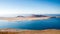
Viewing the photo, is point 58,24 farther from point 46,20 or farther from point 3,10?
point 3,10

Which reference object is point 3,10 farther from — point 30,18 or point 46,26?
point 46,26

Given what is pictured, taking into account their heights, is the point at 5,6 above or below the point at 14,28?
above

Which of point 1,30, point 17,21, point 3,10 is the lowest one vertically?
point 1,30

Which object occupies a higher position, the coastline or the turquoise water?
the turquoise water

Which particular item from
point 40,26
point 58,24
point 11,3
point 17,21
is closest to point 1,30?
point 17,21

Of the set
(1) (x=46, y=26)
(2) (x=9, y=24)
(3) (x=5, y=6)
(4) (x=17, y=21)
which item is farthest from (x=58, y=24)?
(3) (x=5, y=6)

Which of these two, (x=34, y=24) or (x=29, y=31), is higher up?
(x=34, y=24)

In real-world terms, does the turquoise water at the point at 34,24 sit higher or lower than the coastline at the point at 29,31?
higher
